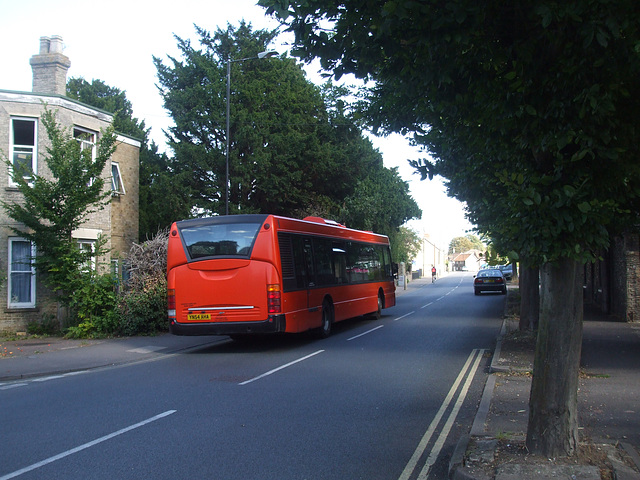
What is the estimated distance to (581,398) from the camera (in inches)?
313

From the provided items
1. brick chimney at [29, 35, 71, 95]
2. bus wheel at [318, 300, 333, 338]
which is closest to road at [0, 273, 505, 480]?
bus wheel at [318, 300, 333, 338]

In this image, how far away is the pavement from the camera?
193 inches

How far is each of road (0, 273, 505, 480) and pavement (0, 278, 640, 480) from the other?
37cm

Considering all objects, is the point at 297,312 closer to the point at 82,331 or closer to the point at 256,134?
the point at 82,331

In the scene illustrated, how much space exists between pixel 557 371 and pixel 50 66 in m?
19.2

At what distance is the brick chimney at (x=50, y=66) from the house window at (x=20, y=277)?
5294 mm

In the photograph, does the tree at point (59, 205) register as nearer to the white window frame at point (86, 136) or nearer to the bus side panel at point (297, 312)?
the white window frame at point (86, 136)

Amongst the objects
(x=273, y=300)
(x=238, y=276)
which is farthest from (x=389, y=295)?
(x=238, y=276)

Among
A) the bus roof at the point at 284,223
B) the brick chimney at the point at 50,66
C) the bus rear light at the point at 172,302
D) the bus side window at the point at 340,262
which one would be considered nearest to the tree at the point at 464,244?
the bus side window at the point at 340,262

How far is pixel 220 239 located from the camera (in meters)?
12.9

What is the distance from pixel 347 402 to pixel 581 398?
3.22 meters

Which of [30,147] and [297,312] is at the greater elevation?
[30,147]

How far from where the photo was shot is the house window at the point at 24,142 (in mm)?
17281

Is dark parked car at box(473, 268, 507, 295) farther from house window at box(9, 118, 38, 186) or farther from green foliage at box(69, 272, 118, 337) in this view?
house window at box(9, 118, 38, 186)
